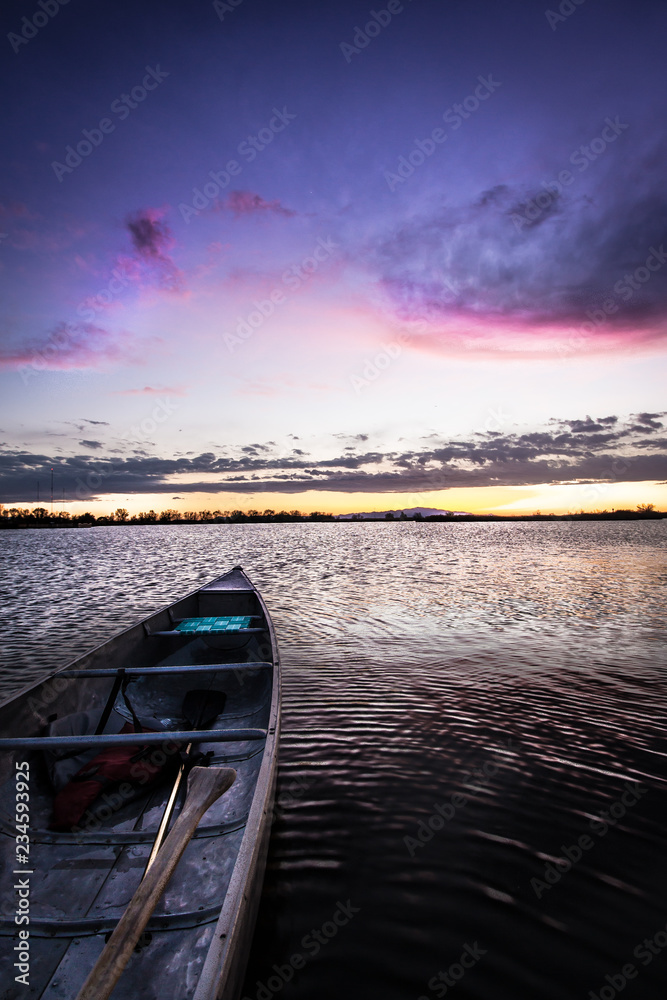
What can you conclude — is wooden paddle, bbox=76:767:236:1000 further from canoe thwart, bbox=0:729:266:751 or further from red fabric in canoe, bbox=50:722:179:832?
red fabric in canoe, bbox=50:722:179:832

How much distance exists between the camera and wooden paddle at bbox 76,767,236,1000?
2111 millimetres

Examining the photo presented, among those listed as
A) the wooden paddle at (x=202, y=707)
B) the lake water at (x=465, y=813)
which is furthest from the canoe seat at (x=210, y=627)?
the wooden paddle at (x=202, y=707)

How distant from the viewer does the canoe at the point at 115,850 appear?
292 centimetres

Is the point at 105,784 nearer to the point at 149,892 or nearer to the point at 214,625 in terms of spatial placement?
the point at 149,892

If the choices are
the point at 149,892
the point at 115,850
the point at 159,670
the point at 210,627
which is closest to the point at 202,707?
the point at 159,670

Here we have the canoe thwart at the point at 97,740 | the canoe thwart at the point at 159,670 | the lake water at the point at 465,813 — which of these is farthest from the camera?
the canoe thwart at the point at 159,670

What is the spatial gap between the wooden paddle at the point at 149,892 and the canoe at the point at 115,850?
360 millimetres

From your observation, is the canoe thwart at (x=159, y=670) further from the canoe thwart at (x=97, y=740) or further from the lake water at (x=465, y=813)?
the canoe thwart at (x=97, y=740)

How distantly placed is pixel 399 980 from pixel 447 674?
677 cm

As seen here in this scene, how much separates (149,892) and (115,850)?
1977mm

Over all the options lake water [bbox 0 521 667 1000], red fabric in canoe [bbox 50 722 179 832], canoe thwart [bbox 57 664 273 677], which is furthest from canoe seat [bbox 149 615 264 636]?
red fabric in canoe [bbox 50 722 179 832]

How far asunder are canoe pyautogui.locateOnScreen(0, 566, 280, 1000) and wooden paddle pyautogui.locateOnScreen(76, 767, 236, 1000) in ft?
1.18

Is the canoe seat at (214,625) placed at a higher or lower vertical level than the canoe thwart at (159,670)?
lower

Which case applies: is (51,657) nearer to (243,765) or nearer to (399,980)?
(243,765)
